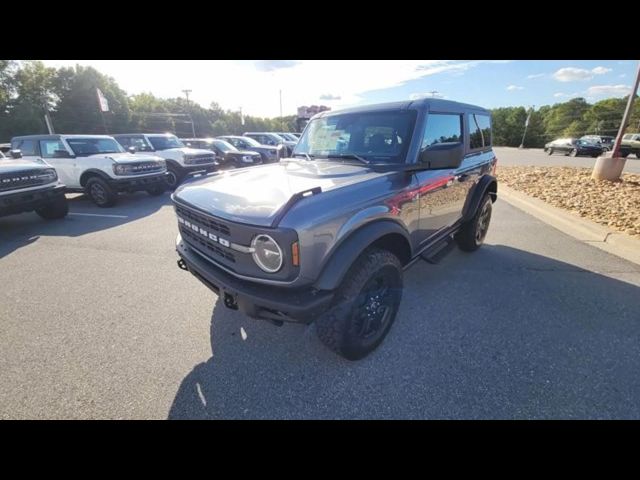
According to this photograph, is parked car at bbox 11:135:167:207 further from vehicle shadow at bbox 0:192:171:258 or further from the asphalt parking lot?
the asphalt parking lot

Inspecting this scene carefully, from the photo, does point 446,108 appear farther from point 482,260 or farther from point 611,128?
point 611,128

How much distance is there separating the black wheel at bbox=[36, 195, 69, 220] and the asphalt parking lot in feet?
8.92

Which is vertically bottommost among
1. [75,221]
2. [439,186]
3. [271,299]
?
[75,221]

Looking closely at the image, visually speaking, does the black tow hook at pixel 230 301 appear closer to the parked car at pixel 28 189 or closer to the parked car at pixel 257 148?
the parked car at pixel 28 189

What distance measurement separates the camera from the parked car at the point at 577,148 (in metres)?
24.4

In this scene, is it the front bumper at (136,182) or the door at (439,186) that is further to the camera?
the front bumper at (136,182)

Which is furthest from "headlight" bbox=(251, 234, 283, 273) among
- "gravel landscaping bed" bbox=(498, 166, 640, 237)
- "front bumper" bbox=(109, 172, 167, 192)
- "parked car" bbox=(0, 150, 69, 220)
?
"front bumper" bbox=(109, 172, 167, 192)

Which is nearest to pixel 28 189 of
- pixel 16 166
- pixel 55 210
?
pixel 16 166

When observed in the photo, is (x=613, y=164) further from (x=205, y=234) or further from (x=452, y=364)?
(x=205, y=234)

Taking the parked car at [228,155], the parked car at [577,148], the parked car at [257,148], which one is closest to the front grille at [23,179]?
the parked car at [228,155]

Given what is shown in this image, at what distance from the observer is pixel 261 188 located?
2.25m

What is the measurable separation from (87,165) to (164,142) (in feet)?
11.4

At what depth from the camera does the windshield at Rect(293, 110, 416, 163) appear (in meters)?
2.63

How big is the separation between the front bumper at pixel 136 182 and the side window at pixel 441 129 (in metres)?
7.77
